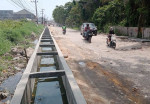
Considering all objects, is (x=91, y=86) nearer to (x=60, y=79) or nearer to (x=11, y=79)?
(x=60, y=79)

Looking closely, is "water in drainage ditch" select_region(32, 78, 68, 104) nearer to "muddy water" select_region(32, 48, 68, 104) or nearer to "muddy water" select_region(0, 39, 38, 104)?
"muddy water" select_region(32, 48, 68, 104)

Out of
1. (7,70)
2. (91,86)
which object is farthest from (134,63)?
(7,70)

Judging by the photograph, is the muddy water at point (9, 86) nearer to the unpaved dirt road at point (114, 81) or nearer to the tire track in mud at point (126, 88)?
the unpaved dirt road at point (114, 81)

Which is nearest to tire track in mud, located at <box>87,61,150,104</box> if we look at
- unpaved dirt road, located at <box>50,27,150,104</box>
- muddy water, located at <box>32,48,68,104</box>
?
unpaved dirt road, located at <box>50,27,150,104</box>

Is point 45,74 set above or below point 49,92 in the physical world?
above

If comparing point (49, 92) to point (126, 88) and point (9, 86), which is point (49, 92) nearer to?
point (9, 86)

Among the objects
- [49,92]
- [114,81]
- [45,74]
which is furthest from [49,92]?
[114,81]

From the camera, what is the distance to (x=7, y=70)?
7734mm

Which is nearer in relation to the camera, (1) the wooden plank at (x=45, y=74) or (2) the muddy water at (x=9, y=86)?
(2) the muddy water at (x=9, y=86)

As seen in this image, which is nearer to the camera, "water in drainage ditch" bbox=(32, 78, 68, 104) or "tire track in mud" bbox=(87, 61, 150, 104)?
"tire track in mud" bbox=(87, 61, 150, 104)

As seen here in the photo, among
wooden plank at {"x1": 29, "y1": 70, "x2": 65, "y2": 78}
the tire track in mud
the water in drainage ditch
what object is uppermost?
wooden plank at {"x1": 29, "y1": 70, "x2": 65, "y2": 78}

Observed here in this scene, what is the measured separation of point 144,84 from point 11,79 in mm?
5049

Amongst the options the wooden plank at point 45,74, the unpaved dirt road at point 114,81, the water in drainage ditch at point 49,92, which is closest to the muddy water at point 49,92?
the water in drainage ditch at point 49,92

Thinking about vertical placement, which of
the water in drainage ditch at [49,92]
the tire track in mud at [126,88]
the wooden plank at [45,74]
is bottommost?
the water in drainage ditch at [49,92]
